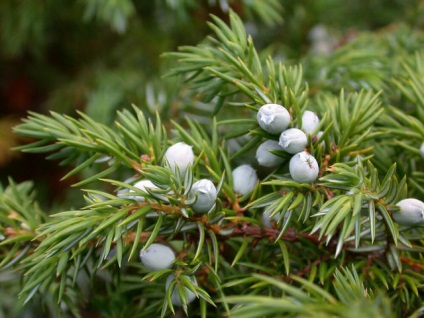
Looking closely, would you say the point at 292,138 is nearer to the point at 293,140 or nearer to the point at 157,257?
the point at 293,140

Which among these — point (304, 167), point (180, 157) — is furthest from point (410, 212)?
point (180, 157)

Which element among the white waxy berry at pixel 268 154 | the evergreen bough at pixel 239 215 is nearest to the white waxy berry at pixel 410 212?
the evergreen bough at pixel 239 215

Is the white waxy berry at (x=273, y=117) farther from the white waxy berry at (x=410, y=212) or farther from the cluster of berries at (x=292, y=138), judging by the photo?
the white waxy berry at (x=410, y=212)

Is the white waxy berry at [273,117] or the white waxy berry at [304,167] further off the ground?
the white waxy berry at [273,117]

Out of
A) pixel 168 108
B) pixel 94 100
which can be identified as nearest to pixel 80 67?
pixel 94 100

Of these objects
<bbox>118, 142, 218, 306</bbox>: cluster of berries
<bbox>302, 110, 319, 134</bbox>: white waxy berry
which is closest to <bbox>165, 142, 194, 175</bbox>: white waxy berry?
<bbox>118, 142, 218, 306</bbox>: cluster of berries

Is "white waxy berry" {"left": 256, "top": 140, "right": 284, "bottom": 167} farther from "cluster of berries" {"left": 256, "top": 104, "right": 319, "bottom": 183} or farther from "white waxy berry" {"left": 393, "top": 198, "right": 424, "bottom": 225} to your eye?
"white waxy berry" {"left": 393, "top": 198, "right": 424, "bottom": 225}

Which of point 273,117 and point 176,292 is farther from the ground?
point 273,117
